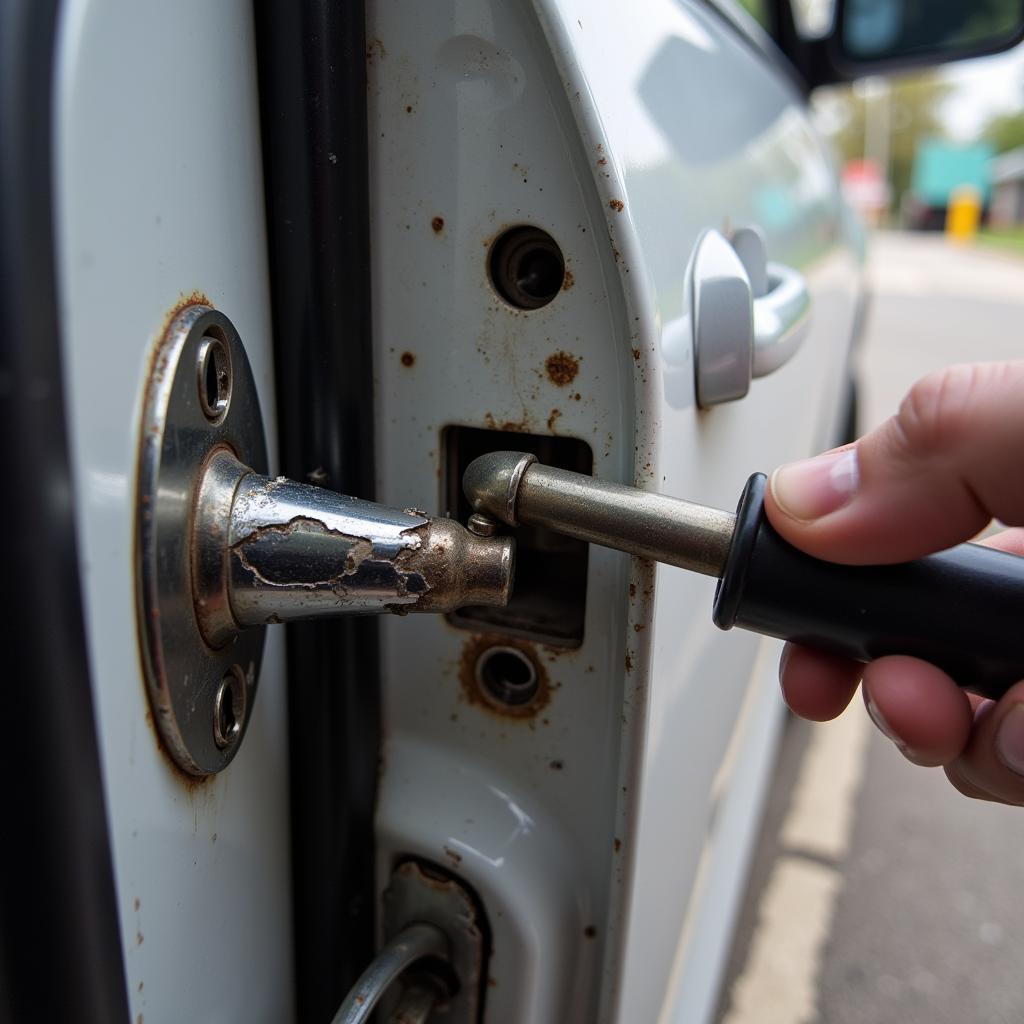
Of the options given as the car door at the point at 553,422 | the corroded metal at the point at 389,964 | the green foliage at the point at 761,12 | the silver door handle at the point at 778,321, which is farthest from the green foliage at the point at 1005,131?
the corroded metal at the point at 389,964

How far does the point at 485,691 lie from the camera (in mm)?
704

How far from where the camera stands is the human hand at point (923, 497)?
1.78 ft

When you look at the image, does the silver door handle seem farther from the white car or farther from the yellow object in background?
the yellow object in background

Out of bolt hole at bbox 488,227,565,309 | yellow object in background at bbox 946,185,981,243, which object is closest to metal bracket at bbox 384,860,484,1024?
bolt hole at bbox 488,227,565,309

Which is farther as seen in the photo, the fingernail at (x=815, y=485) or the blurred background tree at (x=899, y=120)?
the blurred background tree at (x=899, y=120)

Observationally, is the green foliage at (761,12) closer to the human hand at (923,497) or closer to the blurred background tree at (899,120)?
the human hand at (923,497)

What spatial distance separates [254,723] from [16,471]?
0.94ft

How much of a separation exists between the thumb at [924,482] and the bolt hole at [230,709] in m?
0.34

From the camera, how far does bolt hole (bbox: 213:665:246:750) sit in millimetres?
543

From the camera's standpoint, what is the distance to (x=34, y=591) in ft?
1.29

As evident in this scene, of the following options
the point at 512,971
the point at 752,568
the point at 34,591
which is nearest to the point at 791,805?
the point at 512,971

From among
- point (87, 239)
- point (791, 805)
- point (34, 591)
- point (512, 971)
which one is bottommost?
point (791, 805)

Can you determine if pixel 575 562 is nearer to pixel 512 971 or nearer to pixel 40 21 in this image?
pixel 512 971

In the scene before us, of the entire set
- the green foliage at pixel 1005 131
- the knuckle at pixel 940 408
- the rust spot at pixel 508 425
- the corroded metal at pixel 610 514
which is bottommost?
the corroded metal at pixel 610 514
